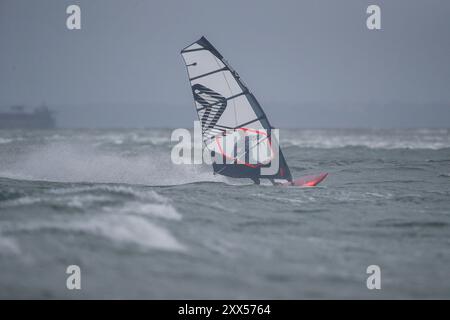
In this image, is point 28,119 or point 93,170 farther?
point 28,119

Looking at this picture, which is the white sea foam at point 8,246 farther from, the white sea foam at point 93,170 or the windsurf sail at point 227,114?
the white sea foam at point 93,170

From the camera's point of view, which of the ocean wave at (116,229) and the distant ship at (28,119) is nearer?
the ocean wave at (116,229)

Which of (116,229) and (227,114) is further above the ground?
(227,114)

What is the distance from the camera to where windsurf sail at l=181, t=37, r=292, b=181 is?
9688mm

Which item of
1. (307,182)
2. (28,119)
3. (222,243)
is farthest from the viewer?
(28,119)

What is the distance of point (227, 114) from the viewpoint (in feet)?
32.8

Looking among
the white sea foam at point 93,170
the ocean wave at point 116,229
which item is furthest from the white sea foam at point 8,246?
the white sea foam at point 93,170

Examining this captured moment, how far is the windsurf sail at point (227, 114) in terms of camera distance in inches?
381

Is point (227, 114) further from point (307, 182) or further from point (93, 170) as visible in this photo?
point (93, 170)

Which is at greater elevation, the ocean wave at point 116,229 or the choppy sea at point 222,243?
the ocean wave at point 116,229

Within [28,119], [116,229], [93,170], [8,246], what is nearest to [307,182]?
[93,170]

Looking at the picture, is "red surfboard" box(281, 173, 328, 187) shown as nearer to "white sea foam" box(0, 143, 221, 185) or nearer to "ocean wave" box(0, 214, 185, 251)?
"white sea foam" box(0, 143, 221, 185)

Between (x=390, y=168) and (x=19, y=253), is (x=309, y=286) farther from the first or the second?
(x=390, y=168)
